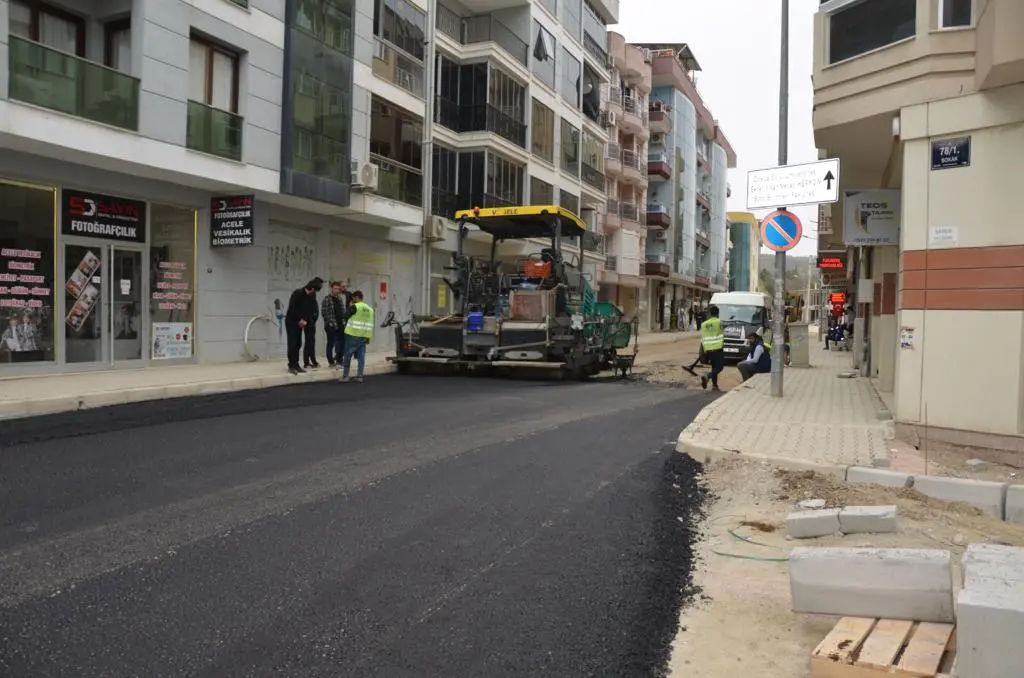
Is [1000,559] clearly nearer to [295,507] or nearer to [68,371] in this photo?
[295,507]

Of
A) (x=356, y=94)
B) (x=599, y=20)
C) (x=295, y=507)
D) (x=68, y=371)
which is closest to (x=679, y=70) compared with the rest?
(x=599, y=20)

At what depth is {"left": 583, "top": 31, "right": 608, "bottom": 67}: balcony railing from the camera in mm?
37891

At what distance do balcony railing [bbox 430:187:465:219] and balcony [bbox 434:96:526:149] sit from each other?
2181mm

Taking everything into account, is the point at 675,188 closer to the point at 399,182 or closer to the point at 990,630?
the point at 399,182

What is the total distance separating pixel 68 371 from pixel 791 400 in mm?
12078

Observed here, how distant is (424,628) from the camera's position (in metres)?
3.60

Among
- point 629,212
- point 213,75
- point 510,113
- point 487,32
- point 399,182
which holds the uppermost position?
point 487,32

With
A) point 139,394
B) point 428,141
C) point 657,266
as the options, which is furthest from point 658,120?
point 139,394

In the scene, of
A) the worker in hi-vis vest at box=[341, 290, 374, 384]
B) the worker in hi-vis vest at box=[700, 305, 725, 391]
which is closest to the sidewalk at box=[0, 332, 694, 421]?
the worker in hi-vis vest at box=[341, 290, 374, 384]

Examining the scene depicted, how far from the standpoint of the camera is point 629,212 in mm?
49594

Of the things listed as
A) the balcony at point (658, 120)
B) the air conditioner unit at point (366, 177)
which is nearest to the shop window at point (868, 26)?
the air conditioner unit at point (366, 177)

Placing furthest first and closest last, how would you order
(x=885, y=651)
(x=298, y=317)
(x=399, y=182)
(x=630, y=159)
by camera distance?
(x=630, y=159) → (x=399, y=182) → (x=298, y=317) → (x=885, y=651)

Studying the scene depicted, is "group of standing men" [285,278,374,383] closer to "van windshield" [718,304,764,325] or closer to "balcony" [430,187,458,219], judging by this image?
"balcony" [430,187,458,219]

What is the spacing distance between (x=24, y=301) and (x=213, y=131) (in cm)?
479
